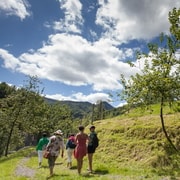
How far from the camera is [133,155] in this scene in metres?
21.0

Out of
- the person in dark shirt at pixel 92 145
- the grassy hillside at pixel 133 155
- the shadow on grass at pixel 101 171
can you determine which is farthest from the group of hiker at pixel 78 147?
the grassy hillside at pixel 133 155

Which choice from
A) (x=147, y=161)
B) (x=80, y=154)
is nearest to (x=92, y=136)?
(x=80, y=154)

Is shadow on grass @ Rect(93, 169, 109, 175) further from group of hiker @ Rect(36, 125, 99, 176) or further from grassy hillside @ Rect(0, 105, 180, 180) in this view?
group of hiker @ Rect(36, 125, 99, 176)

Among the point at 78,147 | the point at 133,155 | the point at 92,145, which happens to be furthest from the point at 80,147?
the point at 133,155

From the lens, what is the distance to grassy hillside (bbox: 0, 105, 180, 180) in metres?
16.8

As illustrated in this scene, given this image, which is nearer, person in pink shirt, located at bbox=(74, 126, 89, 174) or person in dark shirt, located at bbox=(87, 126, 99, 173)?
person in pink shirt, located at bbox=(74, 126, 89, 174)

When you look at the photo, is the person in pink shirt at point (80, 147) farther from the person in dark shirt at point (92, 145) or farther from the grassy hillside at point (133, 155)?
the grassy hillside at point (133, 155)

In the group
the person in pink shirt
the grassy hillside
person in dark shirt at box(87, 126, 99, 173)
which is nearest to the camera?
the grassy hillside

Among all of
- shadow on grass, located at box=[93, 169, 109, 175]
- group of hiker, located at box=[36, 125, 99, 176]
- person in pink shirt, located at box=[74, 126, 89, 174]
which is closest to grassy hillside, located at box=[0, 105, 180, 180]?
shadow on grass, located at box=[93, 169, 109, 175]

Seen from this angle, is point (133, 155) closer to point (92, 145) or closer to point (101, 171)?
point (101, 171)

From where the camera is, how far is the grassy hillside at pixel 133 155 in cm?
1680

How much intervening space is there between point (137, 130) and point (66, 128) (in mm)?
73480

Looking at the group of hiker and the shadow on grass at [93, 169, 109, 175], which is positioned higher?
the group of hiker

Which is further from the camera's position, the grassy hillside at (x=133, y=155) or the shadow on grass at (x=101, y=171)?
the shadow on grass at (x=101, y=171)
